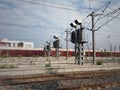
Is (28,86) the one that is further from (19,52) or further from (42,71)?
(19,52)

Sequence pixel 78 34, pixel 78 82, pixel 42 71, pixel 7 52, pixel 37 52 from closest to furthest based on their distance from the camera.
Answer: pixel 78 82, pixel 42 71, pixel 78 34, pixel 7 52, pixel 37 52

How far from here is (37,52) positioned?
285 feet

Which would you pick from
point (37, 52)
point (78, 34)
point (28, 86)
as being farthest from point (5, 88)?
point (37, 52)

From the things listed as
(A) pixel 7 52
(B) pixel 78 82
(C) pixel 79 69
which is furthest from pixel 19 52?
(B) pixel 78 82

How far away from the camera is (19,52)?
8031cm

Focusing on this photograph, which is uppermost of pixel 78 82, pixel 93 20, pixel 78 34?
pixel 93 20

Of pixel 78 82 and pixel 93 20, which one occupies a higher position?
pixel 93 20

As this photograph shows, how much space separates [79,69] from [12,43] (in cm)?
10980

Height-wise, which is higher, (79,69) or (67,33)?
(67,33)

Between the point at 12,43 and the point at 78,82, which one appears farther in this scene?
the point at 12,43

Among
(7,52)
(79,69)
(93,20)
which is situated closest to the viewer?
(79,69)

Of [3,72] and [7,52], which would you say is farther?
[7,52]

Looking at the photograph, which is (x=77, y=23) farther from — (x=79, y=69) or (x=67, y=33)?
(x=67, y=33)

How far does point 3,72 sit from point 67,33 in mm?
37273
